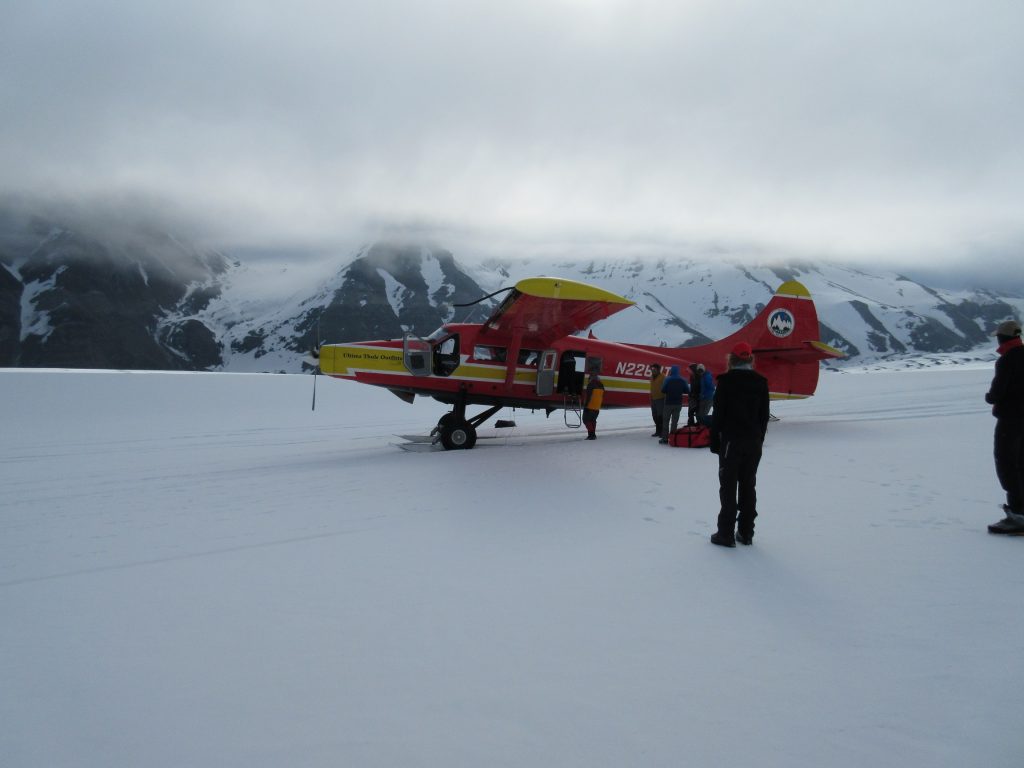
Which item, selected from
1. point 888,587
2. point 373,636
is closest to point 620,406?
point 888,587

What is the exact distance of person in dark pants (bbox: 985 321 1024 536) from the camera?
15.5 ft

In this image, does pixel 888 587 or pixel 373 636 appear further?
pixel 888 587

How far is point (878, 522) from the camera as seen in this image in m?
5.10

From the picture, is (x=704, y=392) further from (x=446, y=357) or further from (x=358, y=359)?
(x=358, y=359)

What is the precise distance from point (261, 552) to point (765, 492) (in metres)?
5.27

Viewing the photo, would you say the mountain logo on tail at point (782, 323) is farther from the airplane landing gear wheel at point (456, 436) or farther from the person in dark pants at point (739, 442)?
the person in dark pants at point (739, 442)

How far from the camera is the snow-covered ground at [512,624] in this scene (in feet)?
7.41

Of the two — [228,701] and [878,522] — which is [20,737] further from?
[878,522]

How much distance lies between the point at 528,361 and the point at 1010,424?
845 cm

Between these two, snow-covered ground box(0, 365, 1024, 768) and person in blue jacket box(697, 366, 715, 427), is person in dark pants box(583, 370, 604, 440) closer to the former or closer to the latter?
person in blue jacket box(697, 366, 715, 427)

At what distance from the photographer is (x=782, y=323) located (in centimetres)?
1428

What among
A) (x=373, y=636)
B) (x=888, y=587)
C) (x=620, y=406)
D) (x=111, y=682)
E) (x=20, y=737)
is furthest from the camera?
(x=620, y=406)

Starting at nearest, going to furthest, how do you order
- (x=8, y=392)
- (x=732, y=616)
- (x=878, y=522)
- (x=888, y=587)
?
(x=732, y=616)
(x=888, y=587)
(x=878, y=522)
(x=8, y=392)

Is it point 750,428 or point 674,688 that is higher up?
point 750,428
